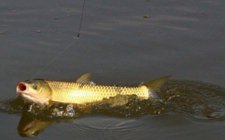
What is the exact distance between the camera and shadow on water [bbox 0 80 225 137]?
6380mm

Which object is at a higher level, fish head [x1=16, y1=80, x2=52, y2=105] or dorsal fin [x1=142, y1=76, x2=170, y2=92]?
dorsal fin [x1=142, y1=76, x2=170, y2=92]

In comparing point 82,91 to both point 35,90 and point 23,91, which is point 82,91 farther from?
point 23,91

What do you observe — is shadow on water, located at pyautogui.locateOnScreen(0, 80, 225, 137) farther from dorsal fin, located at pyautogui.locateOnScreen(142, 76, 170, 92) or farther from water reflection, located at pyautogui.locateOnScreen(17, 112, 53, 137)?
dorsal fin, located at pyautogui.locateOnScreen(142, 76, 170, 92)

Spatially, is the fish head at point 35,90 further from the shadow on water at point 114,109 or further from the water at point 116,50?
the water at point 116,50

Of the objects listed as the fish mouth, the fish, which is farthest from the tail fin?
the fish mouth

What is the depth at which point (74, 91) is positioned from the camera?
638cm

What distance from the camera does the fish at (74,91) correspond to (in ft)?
20.8

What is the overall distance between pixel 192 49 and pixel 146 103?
6.93 ft

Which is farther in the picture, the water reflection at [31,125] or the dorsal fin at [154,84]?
the dorsal fin at [154,84]

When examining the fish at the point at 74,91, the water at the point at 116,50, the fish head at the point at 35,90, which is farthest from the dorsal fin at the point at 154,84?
the fish head at the point at 35,90

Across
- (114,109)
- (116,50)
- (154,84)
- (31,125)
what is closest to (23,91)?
(31,125)

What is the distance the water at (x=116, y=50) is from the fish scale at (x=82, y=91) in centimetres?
24

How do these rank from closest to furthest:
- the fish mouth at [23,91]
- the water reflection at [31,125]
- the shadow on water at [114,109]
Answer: the water reflection at [31,125] < the fish mouth at [23,91] < the shadow on water at [114,109]

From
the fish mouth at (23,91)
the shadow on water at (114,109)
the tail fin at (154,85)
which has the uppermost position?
the tail fin at (154,85)
